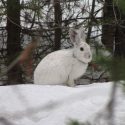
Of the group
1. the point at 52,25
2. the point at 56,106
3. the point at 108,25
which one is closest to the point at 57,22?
the point at 52,25

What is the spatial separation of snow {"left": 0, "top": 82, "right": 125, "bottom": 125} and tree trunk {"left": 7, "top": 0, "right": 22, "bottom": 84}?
101 inches

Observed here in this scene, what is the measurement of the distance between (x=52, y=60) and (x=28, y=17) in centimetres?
241

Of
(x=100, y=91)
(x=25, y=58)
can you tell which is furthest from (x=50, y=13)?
(x=25, y=58)

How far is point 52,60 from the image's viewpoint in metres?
4.24

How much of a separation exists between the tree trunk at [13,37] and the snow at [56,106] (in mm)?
2572

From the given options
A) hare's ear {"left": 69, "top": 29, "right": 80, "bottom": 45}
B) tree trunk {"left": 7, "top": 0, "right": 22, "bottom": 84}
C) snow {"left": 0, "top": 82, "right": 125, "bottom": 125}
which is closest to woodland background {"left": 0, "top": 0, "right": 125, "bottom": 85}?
tree trunk {"left": 7, "top": 0, "right": 22, "bottom": 84}

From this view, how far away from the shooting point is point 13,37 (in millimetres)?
6965

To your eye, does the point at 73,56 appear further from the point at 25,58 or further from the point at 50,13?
the point at 25,58

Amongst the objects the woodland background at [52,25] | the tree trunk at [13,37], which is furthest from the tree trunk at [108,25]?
the tree trunk at [13,37]

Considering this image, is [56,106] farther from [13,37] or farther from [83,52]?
[13,37]

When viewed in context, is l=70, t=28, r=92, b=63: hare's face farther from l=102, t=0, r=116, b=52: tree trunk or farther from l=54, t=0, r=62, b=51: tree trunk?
l=54, t=0, r=62, b=51: tree trunk

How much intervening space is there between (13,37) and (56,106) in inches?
172

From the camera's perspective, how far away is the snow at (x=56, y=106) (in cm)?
267

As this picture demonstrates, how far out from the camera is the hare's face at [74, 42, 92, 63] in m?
4.14
